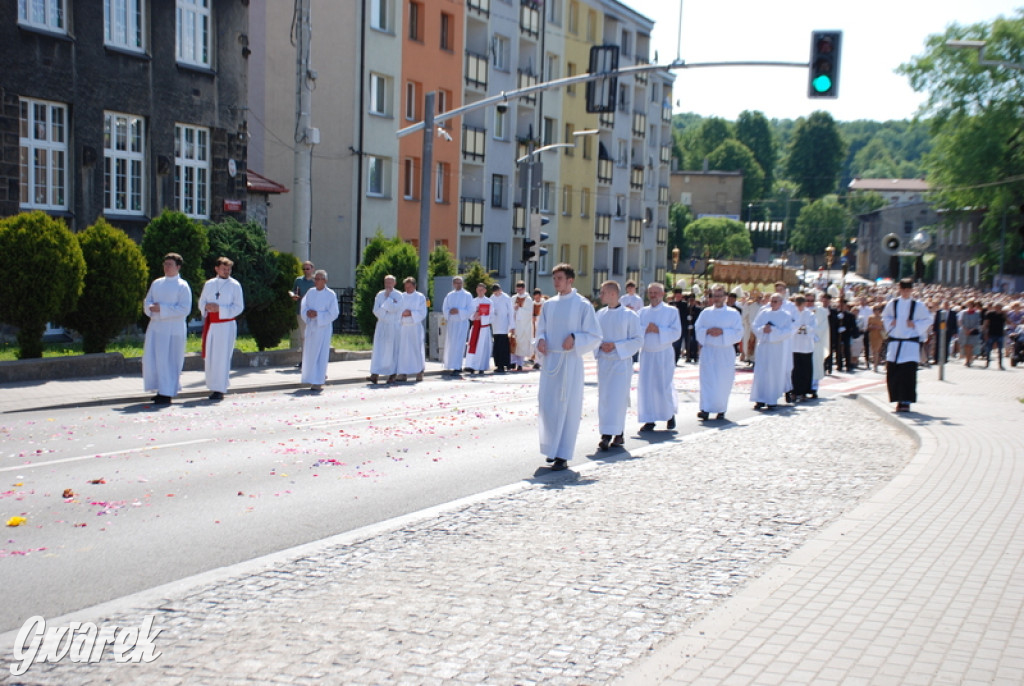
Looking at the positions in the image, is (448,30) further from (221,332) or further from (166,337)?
(166,337)

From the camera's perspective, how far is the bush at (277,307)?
23.3m

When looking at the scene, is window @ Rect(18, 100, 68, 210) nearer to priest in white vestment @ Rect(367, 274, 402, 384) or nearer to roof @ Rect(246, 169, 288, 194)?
roof @ Rect(246, 169, 288, 194)

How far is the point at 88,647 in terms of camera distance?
5.26 meters

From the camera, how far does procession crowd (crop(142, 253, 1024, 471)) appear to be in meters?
11.2

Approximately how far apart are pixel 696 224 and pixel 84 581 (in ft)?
358

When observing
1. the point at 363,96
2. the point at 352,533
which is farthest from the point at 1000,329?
the point at 352,533

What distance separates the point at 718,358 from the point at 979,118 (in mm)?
53124

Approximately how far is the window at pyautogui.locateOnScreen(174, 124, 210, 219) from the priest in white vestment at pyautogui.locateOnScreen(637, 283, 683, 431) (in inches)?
641

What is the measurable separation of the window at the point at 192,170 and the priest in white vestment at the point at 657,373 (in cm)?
1628

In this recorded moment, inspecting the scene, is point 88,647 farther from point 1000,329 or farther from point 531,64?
point 531,64

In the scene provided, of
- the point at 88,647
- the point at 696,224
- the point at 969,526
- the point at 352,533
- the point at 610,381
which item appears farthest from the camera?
the point at 696,224

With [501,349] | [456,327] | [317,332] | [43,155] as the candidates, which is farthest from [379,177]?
[317,332]

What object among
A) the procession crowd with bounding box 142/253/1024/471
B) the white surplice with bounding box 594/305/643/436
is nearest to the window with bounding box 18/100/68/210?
the procession crowd with bounding box 142/253/1024/471

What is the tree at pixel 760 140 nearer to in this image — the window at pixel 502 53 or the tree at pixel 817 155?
the tree at pixel 817 155
